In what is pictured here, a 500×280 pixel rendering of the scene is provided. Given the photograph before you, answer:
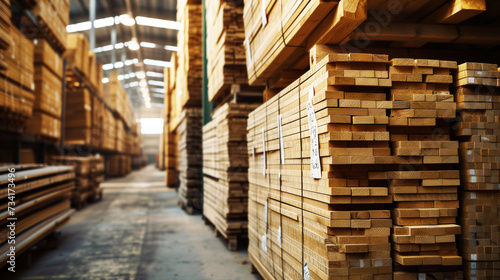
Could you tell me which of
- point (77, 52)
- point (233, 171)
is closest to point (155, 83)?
point (77, 52)

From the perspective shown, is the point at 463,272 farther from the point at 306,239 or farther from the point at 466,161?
the point at 306,239

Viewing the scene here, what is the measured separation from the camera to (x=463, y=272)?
2.27 meters

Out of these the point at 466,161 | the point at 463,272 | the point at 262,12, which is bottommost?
the point at 463,272

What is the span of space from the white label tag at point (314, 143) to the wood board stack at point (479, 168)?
3.04 feet

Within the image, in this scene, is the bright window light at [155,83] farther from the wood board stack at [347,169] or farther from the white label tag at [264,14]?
the wood board stack at [347,169]

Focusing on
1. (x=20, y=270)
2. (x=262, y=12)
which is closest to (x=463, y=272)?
(x=262, y=12)

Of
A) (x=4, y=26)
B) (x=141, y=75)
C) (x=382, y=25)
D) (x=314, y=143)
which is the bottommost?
(x=314, y=143)

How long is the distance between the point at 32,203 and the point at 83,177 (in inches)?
224

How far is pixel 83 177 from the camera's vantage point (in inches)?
388

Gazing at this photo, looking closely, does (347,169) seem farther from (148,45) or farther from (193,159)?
(148,45)

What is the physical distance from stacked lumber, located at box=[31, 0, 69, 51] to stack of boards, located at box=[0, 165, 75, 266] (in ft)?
12.2

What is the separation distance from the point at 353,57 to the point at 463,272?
1550 millimetres

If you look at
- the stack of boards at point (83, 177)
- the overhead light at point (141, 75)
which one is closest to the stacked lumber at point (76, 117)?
the stack of boards at point (83, 177)

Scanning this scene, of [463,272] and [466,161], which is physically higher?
[466,161]
